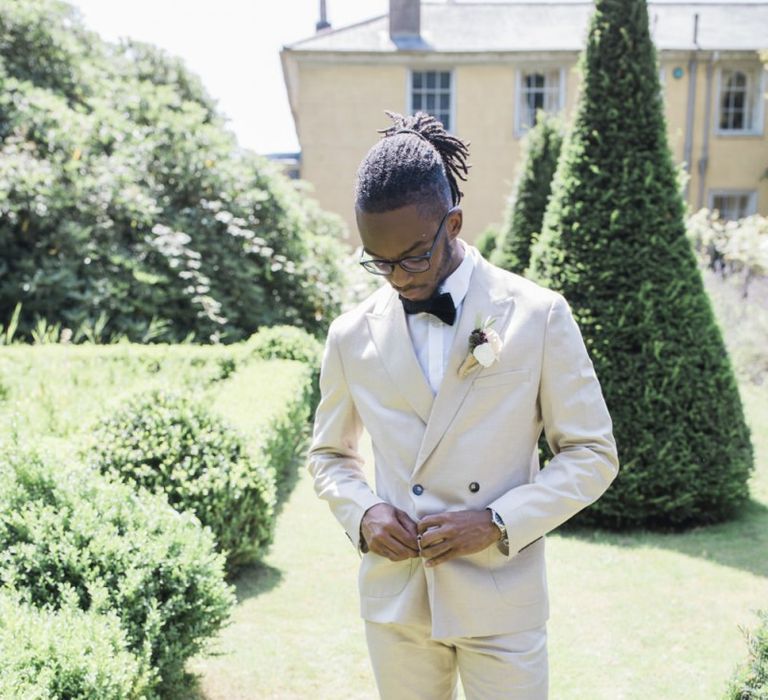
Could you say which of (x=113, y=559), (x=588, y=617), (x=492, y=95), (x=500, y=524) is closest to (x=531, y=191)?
(x=588, y=617)

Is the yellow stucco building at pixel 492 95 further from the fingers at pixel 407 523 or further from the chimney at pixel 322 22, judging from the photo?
the fingers at pixel 407 523

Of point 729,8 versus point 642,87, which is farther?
point 729,8

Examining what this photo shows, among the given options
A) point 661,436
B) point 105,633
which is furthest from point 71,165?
point 105,633

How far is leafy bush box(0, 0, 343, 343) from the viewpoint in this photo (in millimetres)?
11086

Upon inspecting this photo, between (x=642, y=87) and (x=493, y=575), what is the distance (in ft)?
15.9

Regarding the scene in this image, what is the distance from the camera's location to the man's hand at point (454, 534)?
196cm

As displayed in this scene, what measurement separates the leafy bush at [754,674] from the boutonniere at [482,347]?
1.15 meters

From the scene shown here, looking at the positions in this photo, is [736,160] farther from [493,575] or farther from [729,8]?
[493,575]

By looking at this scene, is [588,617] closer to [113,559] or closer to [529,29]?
[113,559]

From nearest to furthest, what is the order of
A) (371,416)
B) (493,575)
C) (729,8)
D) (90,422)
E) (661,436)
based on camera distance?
(493,575)
(371,416)
(90,422)
(661,436)
(729,8)

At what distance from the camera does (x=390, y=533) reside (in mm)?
2051

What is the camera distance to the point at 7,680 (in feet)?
8.00

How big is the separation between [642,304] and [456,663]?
13.4ft

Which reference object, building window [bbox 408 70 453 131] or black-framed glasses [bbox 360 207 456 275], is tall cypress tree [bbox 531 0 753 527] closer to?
black-framed glasses [bbox 360 207 456 275]
